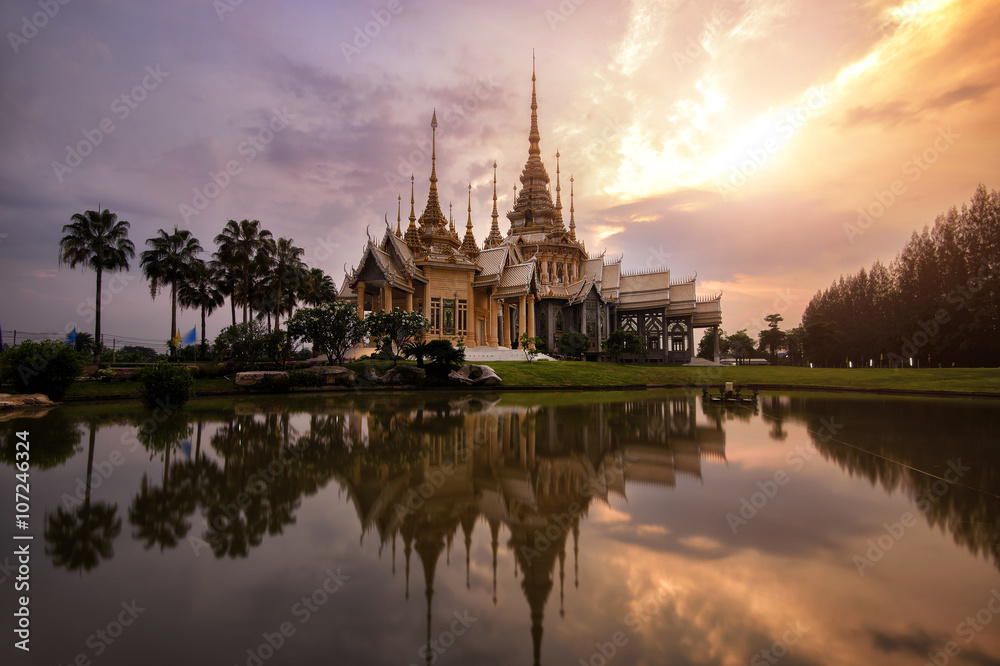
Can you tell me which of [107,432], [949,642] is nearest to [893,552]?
[949,642]

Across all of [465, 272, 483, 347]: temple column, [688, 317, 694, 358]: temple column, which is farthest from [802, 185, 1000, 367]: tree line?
[465, 272, 483, 347]: temple column

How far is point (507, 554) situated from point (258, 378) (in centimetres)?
2235

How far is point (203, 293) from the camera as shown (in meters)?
40.7

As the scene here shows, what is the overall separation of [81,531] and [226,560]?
2.03 meters

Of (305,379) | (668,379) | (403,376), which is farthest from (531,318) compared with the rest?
(305,379)

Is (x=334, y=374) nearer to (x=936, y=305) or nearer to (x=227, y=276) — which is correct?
(x=227, y=276)

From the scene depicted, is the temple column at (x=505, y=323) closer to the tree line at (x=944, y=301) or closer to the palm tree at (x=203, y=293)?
the palm tree at (x=203, y=293)

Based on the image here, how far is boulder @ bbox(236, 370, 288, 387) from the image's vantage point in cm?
2350

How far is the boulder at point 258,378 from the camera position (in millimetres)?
23500

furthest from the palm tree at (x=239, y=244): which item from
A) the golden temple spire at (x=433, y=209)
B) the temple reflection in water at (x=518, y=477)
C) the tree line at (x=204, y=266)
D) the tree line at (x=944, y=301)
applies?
the tree line at (x=944, y=301)

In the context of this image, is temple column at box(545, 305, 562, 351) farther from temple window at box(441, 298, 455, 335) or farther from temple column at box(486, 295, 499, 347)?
temple window at box(441, 298, 455, 335)

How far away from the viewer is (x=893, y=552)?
15.1 ft

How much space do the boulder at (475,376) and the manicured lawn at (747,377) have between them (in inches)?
34.5

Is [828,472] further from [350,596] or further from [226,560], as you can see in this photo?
[226,560]
